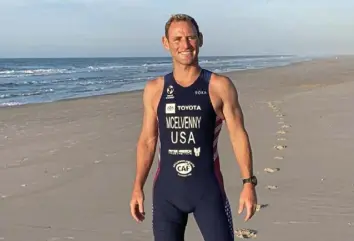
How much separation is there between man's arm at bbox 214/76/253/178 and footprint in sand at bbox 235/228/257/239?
1848 millimetres

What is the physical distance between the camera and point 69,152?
9281 millimetres

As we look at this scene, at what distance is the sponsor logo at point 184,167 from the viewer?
3090mm

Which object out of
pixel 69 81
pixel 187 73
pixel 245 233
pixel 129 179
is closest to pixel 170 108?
pixel 187 73

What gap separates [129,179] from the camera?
7.09m

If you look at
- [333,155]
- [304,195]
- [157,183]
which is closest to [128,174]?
[304,195]

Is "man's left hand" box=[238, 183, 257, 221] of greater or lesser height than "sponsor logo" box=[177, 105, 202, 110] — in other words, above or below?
below

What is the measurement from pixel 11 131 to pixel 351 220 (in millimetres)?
9471

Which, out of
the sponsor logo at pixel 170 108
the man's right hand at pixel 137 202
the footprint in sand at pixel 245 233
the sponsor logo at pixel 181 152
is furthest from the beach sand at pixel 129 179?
the sponsor logo at pixel 170 108

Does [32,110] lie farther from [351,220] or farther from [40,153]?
[351,220]

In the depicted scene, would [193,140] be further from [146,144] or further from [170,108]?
[146,144]

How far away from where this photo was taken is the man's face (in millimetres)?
3025

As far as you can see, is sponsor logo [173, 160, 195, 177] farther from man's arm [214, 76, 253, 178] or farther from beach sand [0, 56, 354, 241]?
beach sand [0, 56, 354, 241]

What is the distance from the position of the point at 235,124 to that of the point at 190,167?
0.35m

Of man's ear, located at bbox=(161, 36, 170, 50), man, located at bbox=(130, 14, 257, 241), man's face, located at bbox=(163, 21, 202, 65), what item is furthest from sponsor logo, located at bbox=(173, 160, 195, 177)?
man's ear, located at bbox=(161, 36, 170, 50)
